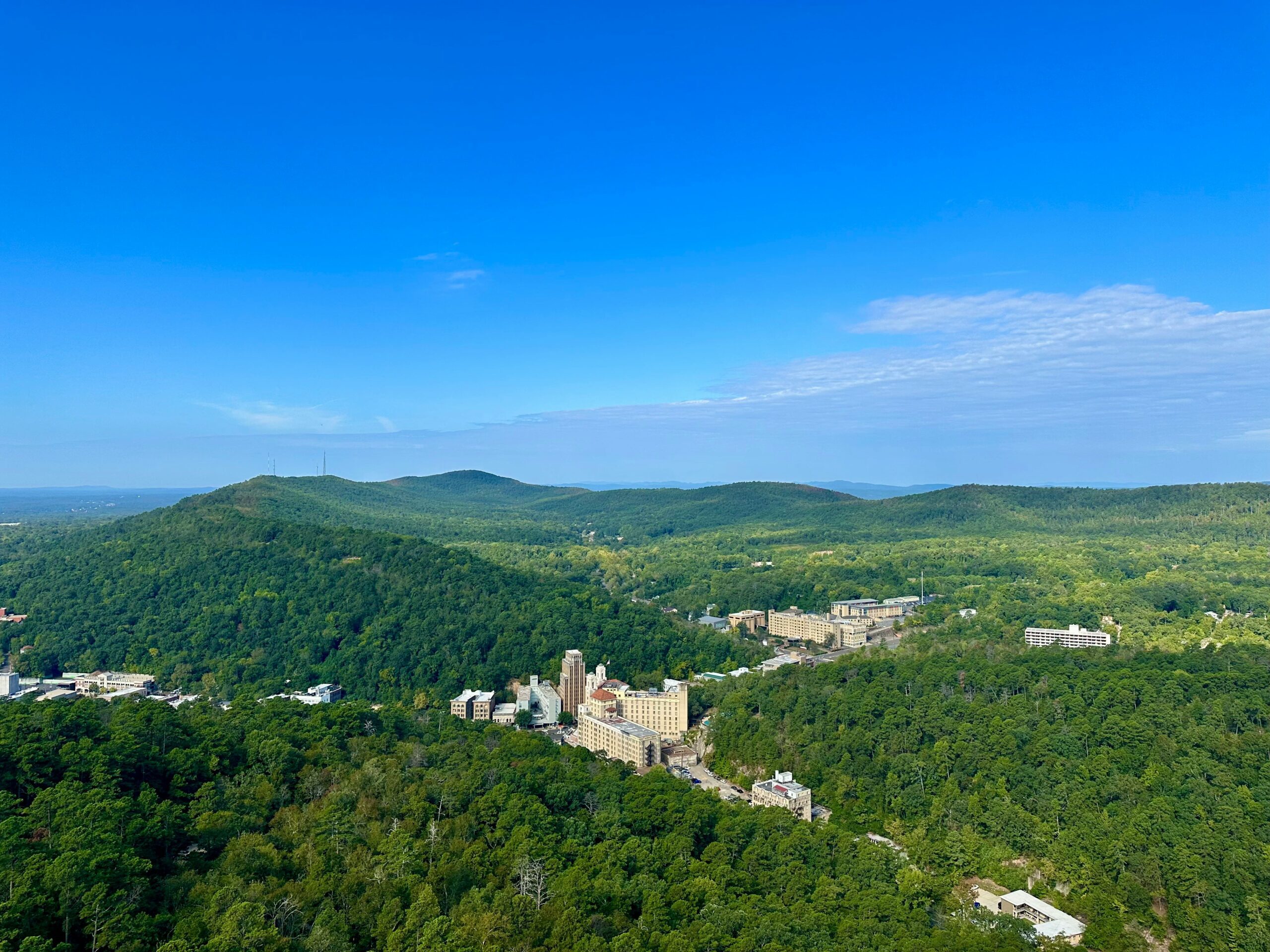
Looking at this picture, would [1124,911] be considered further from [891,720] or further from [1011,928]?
[891,720]

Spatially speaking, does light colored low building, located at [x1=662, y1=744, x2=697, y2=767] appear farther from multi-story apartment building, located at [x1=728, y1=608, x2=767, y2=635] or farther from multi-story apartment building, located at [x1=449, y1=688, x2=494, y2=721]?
multi-story apartment building, located at [x1=728, y1=608, x2=767, y2=635]

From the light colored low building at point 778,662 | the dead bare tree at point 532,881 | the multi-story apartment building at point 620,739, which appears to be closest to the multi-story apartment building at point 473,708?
the multi-story apartment building at point 620,739

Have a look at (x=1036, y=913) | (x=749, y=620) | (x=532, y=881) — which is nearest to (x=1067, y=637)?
(x=749, y=620)

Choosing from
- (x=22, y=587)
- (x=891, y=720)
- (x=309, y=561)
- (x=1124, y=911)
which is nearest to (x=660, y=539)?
(x=309, y=561)

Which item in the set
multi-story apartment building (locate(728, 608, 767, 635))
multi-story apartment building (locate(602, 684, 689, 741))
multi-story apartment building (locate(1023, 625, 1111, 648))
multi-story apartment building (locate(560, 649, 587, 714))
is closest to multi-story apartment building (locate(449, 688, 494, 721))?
multi-story apartment building (locate(560, 649, 587, 714))

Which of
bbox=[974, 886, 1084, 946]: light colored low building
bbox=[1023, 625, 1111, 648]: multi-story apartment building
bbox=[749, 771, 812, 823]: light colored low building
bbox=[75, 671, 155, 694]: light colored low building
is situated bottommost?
bbox=[974, 886, 1084, 946]: light colored low building
